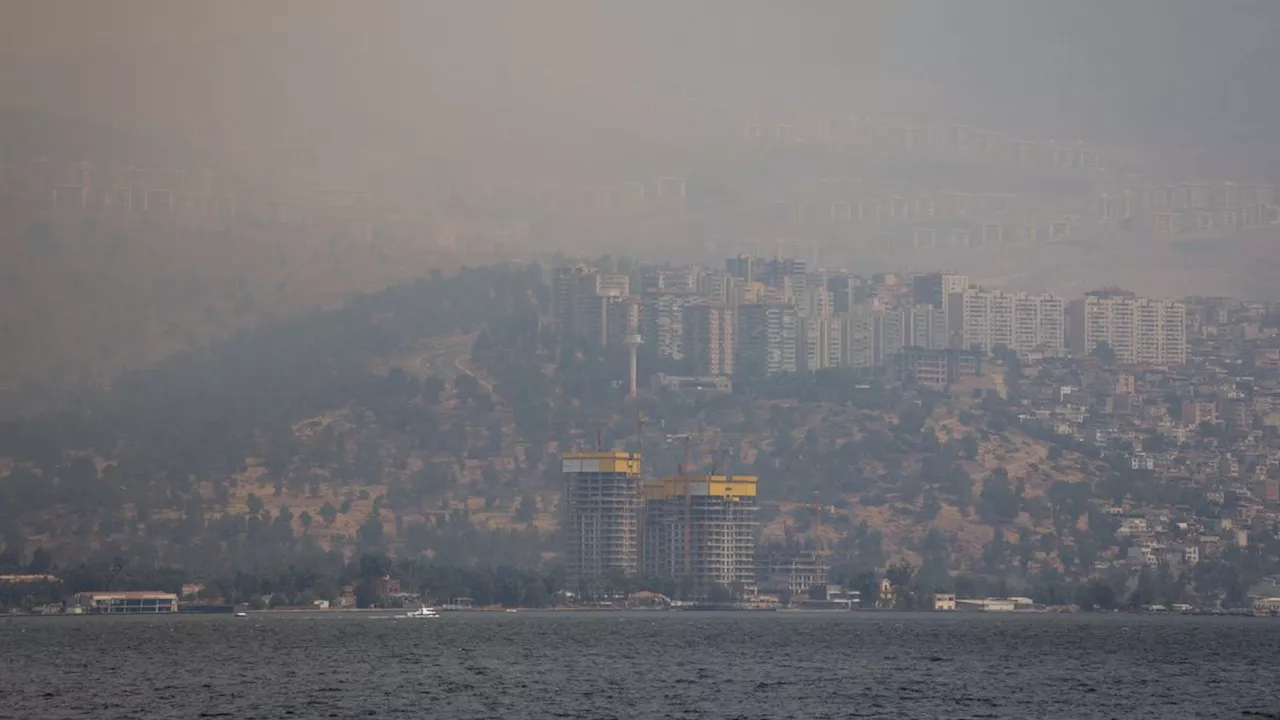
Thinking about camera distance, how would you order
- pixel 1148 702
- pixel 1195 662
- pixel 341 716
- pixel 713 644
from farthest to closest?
pixel 713 644 → pixel 1195 662 → pixel 1148 702 → pixel 341 716

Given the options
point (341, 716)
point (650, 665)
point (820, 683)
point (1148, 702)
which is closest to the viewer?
point (341, 716)

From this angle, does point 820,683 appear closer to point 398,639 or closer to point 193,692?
point 193,692

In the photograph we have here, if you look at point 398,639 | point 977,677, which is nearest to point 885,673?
point 977,677

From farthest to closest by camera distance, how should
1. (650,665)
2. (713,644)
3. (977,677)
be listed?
1. (713,644)
2. (650,665)
3. (977,677)

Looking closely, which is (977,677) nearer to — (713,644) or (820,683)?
(820,683)

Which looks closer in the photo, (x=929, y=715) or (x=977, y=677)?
(x=929, y=715)

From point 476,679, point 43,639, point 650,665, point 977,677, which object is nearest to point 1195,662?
point 977,677
